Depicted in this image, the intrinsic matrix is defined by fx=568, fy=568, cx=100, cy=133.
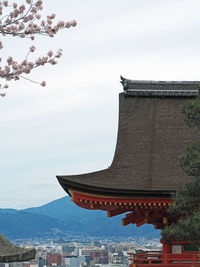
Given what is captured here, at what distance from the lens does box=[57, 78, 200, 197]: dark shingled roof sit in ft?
52.8

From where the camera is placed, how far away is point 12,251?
372 inches

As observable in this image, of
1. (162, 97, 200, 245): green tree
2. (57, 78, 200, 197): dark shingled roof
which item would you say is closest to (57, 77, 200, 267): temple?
(57, 78, 200, 197): dark shingled roof

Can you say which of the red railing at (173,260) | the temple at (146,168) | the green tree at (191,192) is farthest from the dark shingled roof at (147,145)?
the green tree at (191,192)

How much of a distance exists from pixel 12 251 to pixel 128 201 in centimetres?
690

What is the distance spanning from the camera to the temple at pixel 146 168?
16.0 metres

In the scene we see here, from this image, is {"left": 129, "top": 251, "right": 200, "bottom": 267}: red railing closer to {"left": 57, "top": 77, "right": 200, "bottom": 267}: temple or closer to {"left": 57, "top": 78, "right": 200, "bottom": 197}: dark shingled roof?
{"left": 57, "top": 77, "right": 200, "bottom": 267}: temple

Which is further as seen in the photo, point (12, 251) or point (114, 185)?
point (114, 185)

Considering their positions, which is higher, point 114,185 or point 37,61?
point 37,61

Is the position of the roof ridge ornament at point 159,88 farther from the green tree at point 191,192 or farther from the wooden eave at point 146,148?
the green tree at point 191,192

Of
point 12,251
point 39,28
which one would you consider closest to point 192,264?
point 12,251

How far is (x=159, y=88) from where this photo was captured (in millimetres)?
19906

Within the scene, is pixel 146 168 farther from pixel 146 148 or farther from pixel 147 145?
pixel 147 145

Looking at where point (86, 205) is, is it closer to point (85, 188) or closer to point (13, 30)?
point (85, 188)

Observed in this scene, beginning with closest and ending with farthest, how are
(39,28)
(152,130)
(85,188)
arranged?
(39,28), (85,188), (152,130)
